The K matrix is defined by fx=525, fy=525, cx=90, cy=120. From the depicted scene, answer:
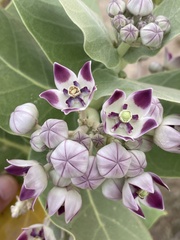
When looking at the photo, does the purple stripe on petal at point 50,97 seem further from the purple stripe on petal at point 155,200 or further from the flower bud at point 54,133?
the purple stripe on petal at point 155,200

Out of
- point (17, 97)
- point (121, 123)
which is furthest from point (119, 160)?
point (17, 97)

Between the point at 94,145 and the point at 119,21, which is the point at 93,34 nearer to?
the point at 119,21

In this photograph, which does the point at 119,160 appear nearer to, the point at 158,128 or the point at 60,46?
the point at 158,128

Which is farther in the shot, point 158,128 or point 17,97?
point 17,97

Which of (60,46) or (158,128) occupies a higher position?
(60,46)

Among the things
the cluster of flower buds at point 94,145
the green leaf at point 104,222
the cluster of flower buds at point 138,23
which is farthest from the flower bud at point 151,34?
the green leaf at point 104,222

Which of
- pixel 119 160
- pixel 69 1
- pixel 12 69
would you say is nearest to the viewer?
Answer: pixel 119 160

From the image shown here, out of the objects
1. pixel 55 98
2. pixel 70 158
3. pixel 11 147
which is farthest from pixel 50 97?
pixel 11 147
